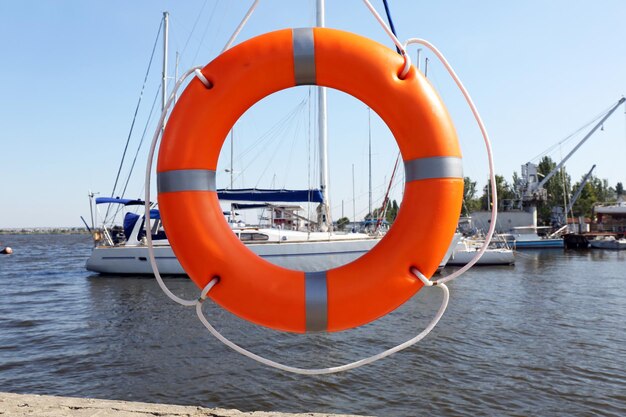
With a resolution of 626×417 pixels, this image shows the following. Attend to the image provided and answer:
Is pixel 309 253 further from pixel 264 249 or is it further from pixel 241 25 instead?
pixel 241 25

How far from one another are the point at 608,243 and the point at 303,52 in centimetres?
3663

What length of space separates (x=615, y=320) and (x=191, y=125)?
1018 cm

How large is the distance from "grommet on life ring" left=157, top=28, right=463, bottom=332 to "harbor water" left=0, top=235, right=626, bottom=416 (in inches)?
115

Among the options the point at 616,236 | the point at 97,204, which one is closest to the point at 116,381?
the point at 97,204

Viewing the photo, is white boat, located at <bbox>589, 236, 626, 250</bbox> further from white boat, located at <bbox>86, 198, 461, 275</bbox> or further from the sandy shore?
the sandy shore

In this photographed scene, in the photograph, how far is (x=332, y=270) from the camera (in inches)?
109

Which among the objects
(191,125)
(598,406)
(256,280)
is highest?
(191,125)

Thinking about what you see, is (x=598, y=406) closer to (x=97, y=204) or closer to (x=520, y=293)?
(x=520, y=293)

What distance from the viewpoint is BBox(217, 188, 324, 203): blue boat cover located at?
14.4 meters

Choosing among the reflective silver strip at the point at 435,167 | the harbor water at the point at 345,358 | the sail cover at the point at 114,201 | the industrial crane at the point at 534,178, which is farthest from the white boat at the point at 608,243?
the reflective silver strip at the point at 435,167

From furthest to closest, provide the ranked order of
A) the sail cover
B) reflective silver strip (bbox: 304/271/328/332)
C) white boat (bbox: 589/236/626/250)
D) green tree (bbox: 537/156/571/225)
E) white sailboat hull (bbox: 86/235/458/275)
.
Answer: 1. green tree (bbox: 537/156/571/225)
2. white boat (bbox: 589/236/626/250)
3. the sail cover
4. white sailboat hull (bbox: 86/235/458/275)
5. reflective silver strip (bbox: 304/271/328/332)

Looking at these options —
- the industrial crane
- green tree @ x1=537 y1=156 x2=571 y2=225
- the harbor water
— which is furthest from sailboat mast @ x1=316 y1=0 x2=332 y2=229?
green tree @ x1=537 y1=156 x2=571 y2=225

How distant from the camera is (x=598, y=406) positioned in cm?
549

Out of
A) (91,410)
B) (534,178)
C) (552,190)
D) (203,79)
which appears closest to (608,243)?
(534,178)
